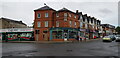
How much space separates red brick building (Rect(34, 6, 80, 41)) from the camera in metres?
38.3

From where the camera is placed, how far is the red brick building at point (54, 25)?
3828 centimetres

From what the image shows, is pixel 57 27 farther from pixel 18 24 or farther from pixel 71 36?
pixel 18 24

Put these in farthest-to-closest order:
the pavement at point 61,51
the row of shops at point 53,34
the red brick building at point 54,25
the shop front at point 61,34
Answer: the red brick building at point 54,25 → the row of shops at point 53,34 → the shop front at point 61,34 → the pavement at point 61,51

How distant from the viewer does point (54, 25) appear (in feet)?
132

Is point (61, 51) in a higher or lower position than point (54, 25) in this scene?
lower

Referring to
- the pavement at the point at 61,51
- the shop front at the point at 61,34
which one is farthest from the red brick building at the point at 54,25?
the pavement at the point at 61,51

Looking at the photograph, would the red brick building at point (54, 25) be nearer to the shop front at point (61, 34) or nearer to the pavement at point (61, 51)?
the shop front at point (61, 34)

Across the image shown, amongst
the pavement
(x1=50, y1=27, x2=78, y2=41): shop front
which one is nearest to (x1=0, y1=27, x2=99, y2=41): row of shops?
(x1=50, y1=27, x2=78, y2=41): shop front

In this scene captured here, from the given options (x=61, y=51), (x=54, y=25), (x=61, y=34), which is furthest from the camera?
(x=54, y=25)

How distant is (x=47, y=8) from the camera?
40.6 m

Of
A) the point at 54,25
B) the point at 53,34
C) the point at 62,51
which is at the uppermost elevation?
the point at 54,25

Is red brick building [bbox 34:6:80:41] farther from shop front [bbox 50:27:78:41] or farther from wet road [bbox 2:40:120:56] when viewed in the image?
wet road [bbox 2:40:120:56]

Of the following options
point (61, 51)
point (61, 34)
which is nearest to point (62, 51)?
point (61, 51)

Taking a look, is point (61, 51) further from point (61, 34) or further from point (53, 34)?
point (53, 34)
